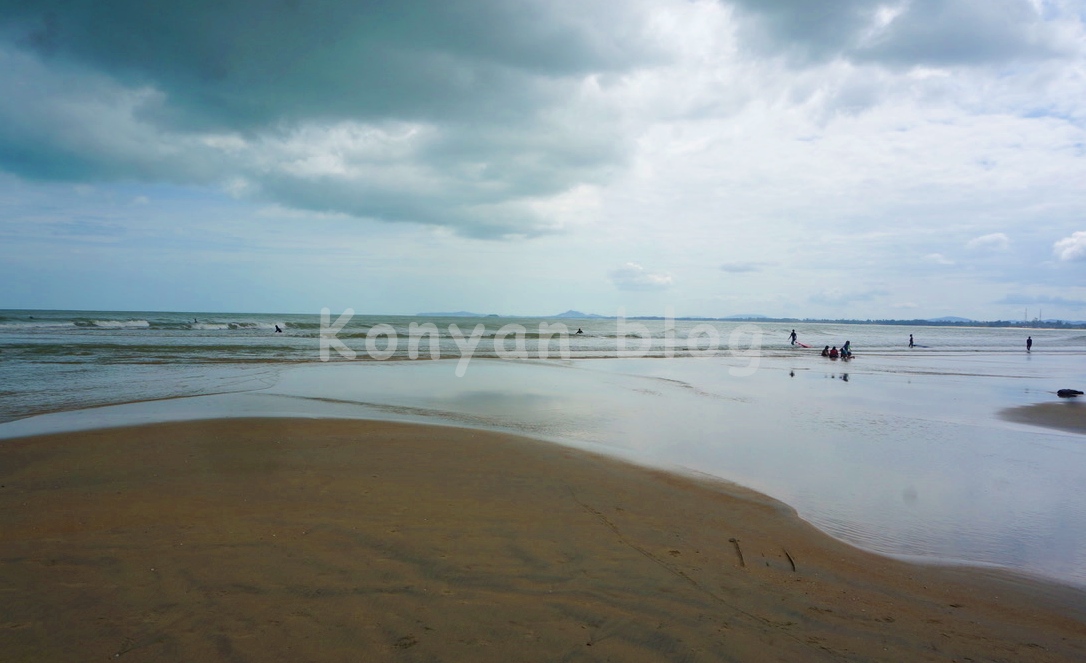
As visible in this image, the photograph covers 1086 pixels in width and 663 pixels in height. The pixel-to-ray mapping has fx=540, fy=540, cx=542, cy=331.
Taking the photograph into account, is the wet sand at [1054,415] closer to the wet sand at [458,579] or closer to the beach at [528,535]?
the beach at [528,535]

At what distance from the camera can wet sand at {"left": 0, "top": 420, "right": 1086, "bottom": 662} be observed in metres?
3.47

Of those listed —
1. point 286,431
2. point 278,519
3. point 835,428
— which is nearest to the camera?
point 278,519

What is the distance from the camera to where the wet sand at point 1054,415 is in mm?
13027

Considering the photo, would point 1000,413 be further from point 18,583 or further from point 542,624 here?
point 18,583

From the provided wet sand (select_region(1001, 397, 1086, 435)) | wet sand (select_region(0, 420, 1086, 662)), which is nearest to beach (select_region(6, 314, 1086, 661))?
wet sand (select_region(0, 420, 1086, 662))

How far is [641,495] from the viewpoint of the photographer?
265 inches

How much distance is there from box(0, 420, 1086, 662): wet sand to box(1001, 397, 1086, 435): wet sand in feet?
36.9

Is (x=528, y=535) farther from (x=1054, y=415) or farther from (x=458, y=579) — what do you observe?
(x=1054, y=415)

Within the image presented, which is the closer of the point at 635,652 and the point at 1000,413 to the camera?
the point at 635,652

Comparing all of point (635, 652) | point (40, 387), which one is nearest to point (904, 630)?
point (635, 652)

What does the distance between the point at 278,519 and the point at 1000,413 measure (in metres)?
17.1

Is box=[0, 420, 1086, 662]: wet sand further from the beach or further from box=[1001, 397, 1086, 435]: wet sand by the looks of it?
box=[1001, 397, 1086, 435]: wet sand

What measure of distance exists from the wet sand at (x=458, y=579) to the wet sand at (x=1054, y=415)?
36.9 feet

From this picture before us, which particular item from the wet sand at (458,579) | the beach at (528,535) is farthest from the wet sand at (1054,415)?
the wet sand at (458,579)
